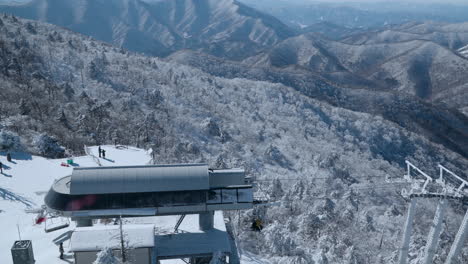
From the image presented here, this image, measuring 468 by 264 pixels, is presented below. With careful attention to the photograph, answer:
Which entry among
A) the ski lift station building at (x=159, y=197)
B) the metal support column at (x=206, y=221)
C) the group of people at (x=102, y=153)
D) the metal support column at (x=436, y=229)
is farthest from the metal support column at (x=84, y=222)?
Result: the metal support column at (x=436, y=229)

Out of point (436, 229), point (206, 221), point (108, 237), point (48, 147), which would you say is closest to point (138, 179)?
point (108, 237)

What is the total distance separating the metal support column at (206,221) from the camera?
2305 cm

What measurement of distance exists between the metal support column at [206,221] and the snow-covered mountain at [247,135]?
13.5 feet

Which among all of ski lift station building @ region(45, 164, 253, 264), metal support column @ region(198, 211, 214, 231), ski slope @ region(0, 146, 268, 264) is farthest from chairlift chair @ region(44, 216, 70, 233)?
metal support column @ region(198, 211, 214, 231)

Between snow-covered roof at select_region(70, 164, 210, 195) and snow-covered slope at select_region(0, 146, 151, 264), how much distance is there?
4.81 meters

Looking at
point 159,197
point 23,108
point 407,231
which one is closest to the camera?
point 159,197

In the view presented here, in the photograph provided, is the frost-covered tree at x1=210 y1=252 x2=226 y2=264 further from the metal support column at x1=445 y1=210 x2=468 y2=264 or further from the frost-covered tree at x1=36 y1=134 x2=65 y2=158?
the frost-covered tree at x1=36 y1=134 x2=65 y2=158

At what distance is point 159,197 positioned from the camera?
21281 millimetres

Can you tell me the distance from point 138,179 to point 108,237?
366 cm

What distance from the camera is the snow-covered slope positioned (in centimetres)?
2209

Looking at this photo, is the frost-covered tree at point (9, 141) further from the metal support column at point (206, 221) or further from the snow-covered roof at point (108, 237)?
the metal support column at point (206, 221)

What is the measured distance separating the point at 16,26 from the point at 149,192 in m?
86.5

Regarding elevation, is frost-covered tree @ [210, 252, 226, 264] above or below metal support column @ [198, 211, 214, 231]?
below

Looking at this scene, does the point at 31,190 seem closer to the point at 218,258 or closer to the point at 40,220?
the point at 40,220
